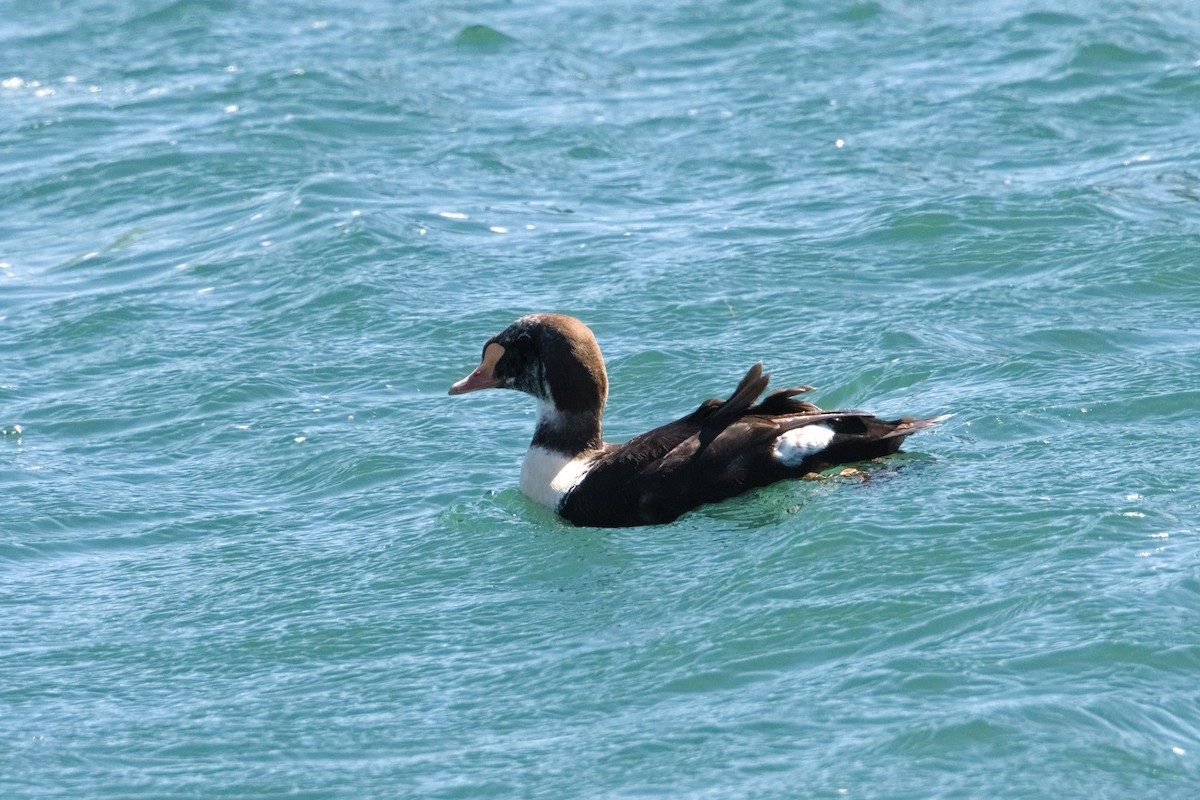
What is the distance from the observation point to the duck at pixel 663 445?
7688mm

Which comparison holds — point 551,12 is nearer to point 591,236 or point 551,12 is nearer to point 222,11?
point 222,11

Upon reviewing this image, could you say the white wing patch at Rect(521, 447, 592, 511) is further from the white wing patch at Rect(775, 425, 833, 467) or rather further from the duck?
the white wing patch at Rect(775, 425, 833, 467)

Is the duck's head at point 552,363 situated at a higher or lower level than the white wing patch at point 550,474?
higher

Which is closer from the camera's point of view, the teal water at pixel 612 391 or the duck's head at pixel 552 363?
the teal water at pixel 612 391

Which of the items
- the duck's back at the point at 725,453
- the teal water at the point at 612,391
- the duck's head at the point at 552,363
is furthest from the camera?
the duck's head at the point at 552,363

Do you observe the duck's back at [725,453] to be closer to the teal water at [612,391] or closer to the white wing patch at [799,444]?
the white wing patch at [799,444]

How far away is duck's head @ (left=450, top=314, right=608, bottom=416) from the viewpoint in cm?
827

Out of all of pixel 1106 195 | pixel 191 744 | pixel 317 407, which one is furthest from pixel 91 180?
pixel 191 744

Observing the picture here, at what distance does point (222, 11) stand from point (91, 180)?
4.92m

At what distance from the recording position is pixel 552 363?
8305mm

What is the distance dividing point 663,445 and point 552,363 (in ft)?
2.54

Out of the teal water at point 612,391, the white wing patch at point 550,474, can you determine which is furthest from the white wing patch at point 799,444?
the white wing patch at point 550,474

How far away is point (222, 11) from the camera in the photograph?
18531mm

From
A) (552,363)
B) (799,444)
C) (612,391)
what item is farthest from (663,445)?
(612,391)
